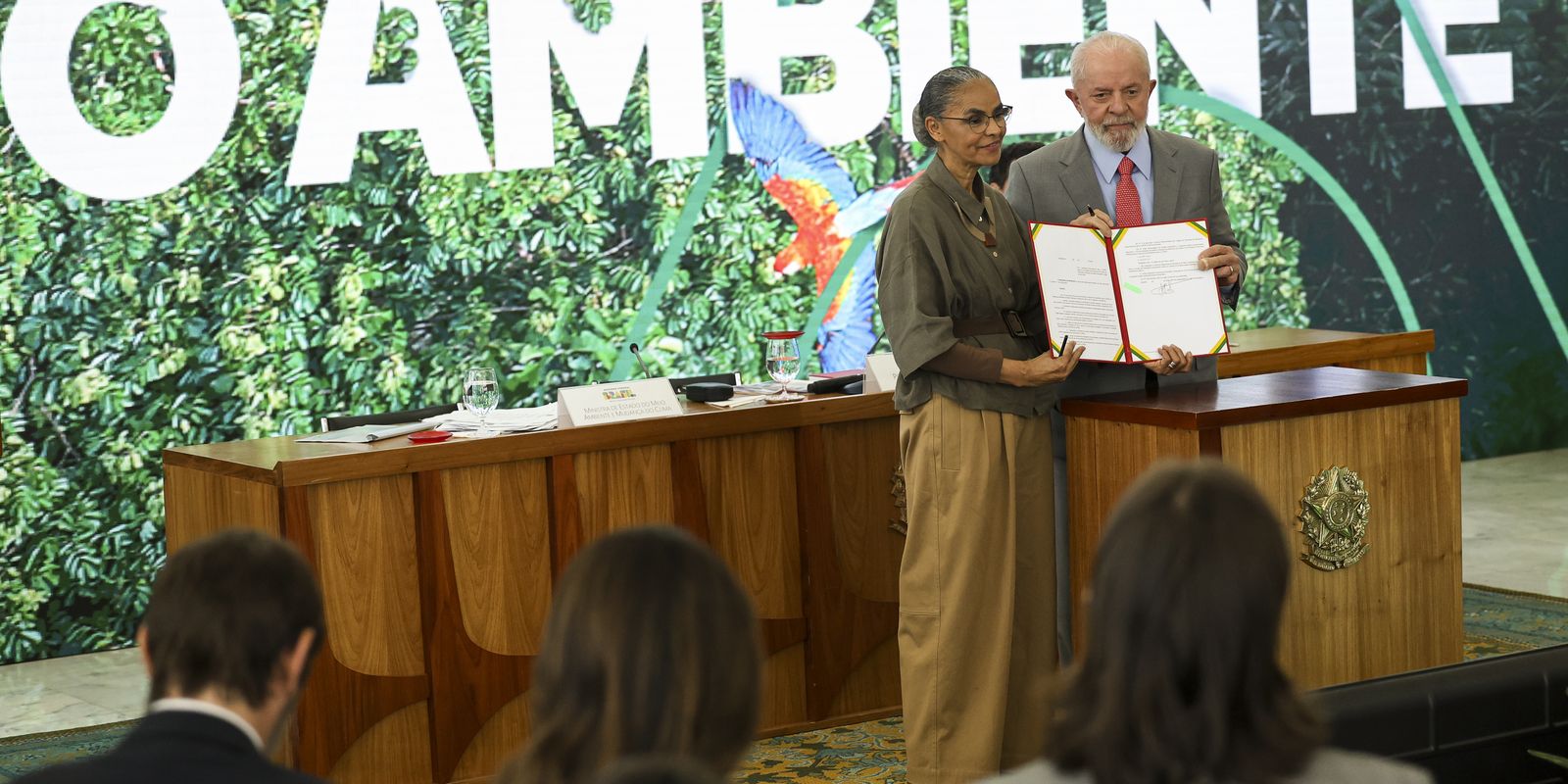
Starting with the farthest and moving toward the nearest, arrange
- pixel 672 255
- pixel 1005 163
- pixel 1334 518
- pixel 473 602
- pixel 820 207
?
pixel 820 207 → pixel 672 255 → pixel 1005 163 → pixel 473 602 → pixel 1334 518

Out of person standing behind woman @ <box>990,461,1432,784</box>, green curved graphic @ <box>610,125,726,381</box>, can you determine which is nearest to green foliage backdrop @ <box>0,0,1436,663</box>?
green curved graphic @ <box>610,125,726,381</box>

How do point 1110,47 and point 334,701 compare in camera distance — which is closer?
point 1110,47

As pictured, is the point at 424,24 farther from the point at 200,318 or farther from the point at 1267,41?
the point at 1267,41

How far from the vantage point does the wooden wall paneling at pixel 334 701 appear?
12.6ft

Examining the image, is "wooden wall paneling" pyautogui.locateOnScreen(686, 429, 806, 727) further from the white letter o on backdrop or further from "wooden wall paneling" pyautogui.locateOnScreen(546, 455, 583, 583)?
the white letter o on backdrop

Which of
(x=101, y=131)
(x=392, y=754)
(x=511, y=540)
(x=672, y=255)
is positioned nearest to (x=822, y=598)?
(x=511, y=540)

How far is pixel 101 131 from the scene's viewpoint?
5762mm

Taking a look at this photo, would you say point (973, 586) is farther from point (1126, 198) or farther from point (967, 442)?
point (1126, 198)

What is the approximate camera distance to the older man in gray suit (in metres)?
3.75

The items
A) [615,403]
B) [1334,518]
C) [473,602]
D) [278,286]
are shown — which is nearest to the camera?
[1334,518]

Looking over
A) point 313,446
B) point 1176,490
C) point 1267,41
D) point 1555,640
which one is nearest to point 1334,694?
point 1176,490

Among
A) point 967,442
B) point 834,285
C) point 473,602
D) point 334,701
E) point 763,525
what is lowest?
point 334,701

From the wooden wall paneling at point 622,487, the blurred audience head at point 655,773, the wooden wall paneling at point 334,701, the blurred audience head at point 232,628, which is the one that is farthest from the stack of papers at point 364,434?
the blurred audience head at point 655,773

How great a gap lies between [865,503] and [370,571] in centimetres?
129
